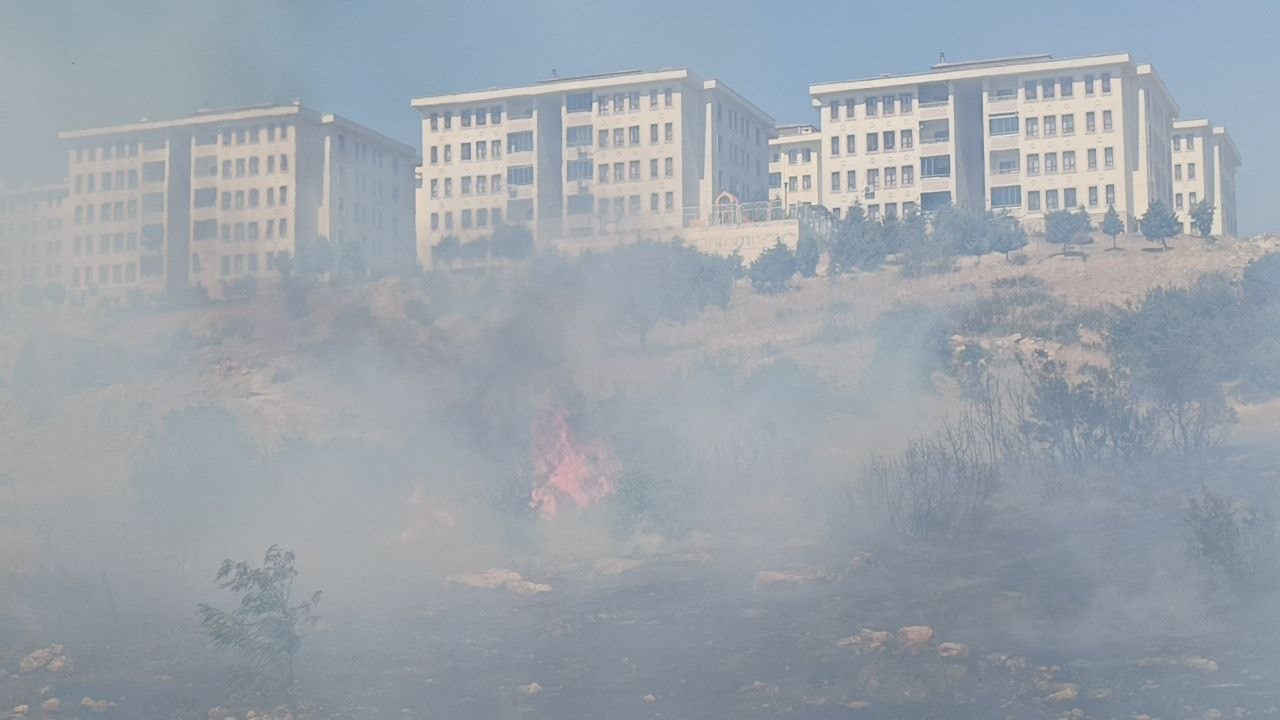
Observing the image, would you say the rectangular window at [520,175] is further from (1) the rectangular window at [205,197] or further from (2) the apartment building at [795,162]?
(2) the apartment building at [795,162]

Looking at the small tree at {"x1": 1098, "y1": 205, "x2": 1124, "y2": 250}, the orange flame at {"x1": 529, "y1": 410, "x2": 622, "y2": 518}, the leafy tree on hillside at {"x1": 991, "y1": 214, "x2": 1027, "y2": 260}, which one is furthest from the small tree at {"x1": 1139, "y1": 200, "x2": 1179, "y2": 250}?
the orange flame at {"x1": 529, "y1": 410, "x2": 622, "y2": 518}

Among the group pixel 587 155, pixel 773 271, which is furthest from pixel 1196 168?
pixel 773 271

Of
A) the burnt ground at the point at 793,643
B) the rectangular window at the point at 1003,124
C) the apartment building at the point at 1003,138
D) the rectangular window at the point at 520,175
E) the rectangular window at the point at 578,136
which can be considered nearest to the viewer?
the burnt ground at the point at 793,643

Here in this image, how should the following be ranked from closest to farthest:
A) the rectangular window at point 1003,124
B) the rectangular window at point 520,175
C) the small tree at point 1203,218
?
the small tree at point 1203,218
the rectangular window at point 1003,124
the rectangular window at point 520,175

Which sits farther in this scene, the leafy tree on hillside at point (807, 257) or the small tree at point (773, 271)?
the leafy tree on hillside at point (807, 257)

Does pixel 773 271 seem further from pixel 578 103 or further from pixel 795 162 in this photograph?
pixel 795 162

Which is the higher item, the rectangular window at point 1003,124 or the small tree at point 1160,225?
the rectangular window at point 1003,124

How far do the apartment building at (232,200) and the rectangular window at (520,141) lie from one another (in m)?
6.81

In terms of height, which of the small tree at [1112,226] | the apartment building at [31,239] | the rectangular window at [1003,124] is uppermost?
the rectangular window at [1003,124]

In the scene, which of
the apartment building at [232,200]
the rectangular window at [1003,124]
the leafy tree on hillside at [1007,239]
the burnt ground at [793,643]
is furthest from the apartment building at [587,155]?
the burnt ground at [793,643]

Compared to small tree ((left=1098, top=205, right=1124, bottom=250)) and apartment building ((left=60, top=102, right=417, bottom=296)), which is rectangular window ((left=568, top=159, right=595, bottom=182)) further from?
small tree ((left=1098, top=205, right=1124, bottom=250))

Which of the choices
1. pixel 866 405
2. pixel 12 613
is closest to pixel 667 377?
pixel 866 405

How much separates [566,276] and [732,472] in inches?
819

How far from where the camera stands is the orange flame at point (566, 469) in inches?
957
